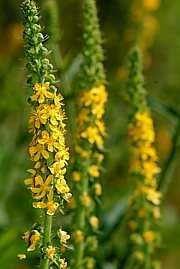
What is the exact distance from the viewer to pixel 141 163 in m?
3.17

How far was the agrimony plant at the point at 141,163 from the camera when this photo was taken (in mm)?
3125

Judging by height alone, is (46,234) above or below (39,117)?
below

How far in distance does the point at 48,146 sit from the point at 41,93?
0.52 feet

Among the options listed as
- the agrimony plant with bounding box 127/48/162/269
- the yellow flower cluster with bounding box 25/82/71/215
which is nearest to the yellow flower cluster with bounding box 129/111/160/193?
the agrimony plant with bounding box 127/48/162/269

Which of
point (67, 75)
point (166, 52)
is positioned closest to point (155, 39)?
point (166, 52)

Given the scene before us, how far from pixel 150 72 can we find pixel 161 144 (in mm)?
805

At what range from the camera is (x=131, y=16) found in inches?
213

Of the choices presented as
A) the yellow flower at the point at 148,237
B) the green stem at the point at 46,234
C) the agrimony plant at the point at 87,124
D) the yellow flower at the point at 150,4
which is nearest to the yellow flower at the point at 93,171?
the agrimony plant at the point at 87,124

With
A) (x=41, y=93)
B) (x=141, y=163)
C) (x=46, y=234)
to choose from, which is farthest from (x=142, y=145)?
(x=41, y=93)

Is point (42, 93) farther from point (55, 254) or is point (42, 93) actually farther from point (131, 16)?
point (131, 16)

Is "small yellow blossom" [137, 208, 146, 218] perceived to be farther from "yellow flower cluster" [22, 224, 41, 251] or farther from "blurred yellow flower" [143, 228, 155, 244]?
"yellow flower cluster" [22, 224, 41, 251]

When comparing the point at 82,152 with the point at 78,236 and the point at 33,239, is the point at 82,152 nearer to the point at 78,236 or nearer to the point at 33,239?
the point at 78,236

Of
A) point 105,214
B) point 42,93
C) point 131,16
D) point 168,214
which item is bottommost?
point 168,214

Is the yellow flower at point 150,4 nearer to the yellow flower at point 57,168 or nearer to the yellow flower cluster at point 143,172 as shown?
the yellow flower cluster at point 143,172
